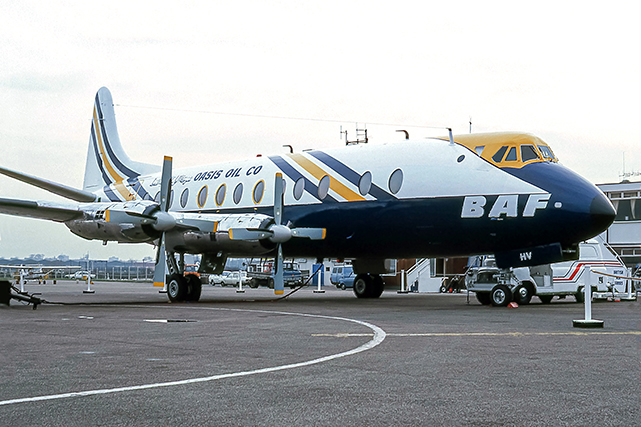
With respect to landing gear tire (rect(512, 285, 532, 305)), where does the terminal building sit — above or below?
above

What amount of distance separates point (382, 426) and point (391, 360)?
304cm

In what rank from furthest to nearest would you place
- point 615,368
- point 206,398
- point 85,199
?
point 85,199 < point 615,368 < point 206,398

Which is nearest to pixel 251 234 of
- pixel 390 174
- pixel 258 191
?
pixel 258 191

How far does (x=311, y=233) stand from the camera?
19.1m

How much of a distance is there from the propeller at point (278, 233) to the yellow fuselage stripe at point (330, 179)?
3.38 feet

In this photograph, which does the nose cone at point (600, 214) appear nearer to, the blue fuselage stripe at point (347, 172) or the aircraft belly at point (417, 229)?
the aircraft belly at point (417, 229)

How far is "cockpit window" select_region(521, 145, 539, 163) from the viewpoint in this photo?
645 inches

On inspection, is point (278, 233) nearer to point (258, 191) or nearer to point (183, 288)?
point (258, 191)

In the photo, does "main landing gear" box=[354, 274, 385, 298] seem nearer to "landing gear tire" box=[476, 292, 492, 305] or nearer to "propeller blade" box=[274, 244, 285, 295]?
"landing gear tire" box=[476, 292, 492, 305]

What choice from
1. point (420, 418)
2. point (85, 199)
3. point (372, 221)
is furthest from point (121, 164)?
point (420, 418)

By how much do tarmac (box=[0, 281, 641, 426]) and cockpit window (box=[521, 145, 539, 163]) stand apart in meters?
5.52

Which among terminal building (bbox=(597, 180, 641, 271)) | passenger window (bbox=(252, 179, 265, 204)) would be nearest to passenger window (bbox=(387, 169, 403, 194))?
passenger window (bbox=(252, 179, 265, 204))

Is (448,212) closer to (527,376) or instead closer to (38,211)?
(527,376)

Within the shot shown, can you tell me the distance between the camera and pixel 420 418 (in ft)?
15.6
